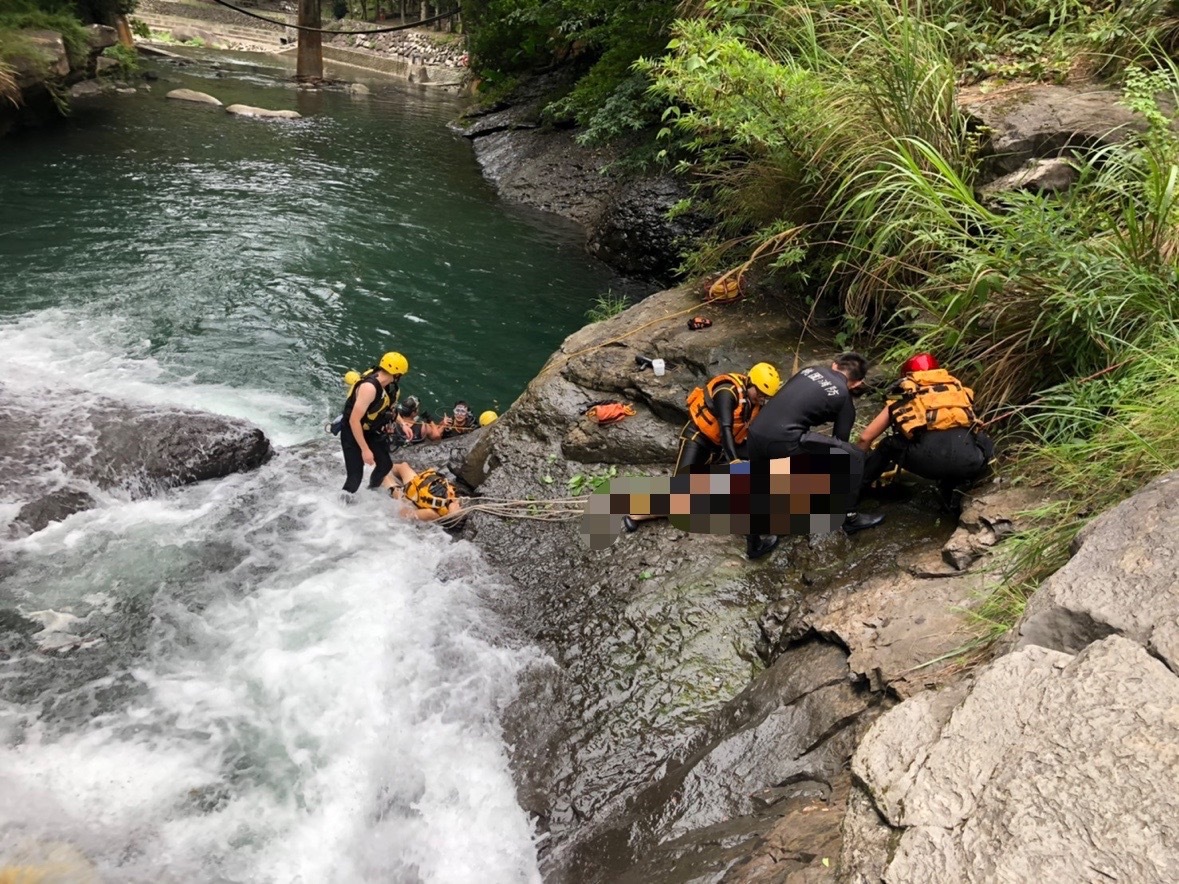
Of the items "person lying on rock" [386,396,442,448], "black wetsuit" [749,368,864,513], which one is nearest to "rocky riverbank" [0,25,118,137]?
"person lying on rock" [386,396,442,448]

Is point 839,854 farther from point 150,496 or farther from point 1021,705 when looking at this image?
point 150,496

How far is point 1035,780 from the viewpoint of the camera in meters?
2.39

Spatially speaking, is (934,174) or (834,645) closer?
(834,645)

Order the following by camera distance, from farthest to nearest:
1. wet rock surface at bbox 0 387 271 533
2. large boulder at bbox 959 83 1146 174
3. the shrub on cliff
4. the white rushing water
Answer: wet rock surface at bbox 0 387 271 533 → large boulder at bbox 959 83 1146 174 → the shrub on cliff → the white rushing water

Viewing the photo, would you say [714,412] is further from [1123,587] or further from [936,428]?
[1123,587]

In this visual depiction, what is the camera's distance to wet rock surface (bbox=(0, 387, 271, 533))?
21.9 feet

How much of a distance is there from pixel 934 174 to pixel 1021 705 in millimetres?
4713

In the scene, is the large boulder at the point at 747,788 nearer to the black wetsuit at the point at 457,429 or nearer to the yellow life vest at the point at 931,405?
the yellow life vest at the point at 931,405

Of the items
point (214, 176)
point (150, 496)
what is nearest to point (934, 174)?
point (150, 496)

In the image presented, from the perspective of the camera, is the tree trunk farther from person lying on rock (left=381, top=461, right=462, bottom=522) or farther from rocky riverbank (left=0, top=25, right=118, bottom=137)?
person lying on rock (left=381, top=461, right=462, bottom=522)

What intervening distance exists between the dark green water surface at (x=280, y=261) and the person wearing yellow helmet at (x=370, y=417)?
221 cm

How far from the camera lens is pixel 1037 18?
736 centimetres

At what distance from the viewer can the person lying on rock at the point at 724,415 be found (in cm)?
556

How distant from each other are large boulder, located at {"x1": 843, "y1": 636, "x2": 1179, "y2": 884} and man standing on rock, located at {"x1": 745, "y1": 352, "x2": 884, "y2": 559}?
2316 mm
